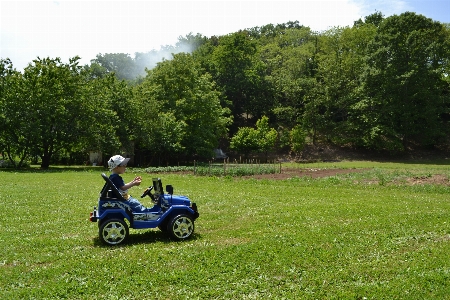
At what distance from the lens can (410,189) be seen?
2023 centimetres

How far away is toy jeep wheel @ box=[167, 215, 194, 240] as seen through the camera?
8953mm

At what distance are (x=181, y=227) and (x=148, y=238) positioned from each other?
98 centimetres

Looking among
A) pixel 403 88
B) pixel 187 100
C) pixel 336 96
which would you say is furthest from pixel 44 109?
pixel 403 88

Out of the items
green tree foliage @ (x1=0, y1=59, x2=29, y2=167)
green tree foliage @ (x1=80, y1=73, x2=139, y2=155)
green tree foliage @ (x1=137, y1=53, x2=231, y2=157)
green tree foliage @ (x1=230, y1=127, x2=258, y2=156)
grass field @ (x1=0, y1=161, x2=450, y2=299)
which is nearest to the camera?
grass field @ (x1=0, y1=161, x2=450, y2=299)

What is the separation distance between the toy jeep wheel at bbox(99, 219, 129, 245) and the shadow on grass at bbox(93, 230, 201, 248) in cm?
14

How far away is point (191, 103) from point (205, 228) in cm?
3631

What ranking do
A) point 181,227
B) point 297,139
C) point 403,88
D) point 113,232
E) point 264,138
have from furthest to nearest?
1. point 297,139
2. point 403,88
3. point 264,138
4. point 181,227
5. point 113,232

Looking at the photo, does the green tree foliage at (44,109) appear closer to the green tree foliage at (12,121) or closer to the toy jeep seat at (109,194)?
the green tree foliage at (12,121)

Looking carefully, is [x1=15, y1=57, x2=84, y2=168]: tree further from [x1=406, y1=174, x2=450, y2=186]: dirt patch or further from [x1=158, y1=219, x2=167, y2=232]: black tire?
[x1=406, y1=174, x2=450, y2=186]: dirt patch

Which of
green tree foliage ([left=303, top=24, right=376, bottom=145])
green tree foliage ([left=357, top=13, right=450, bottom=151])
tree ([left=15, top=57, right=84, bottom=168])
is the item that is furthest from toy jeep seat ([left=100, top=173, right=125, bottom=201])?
green tree foliage ([left=303, top=24, right=376, bottom=145])

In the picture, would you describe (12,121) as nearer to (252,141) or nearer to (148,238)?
(252,141)

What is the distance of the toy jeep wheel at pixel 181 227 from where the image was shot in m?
8.95

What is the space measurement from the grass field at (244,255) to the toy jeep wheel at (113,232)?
0.28 m

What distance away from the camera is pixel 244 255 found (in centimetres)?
773
